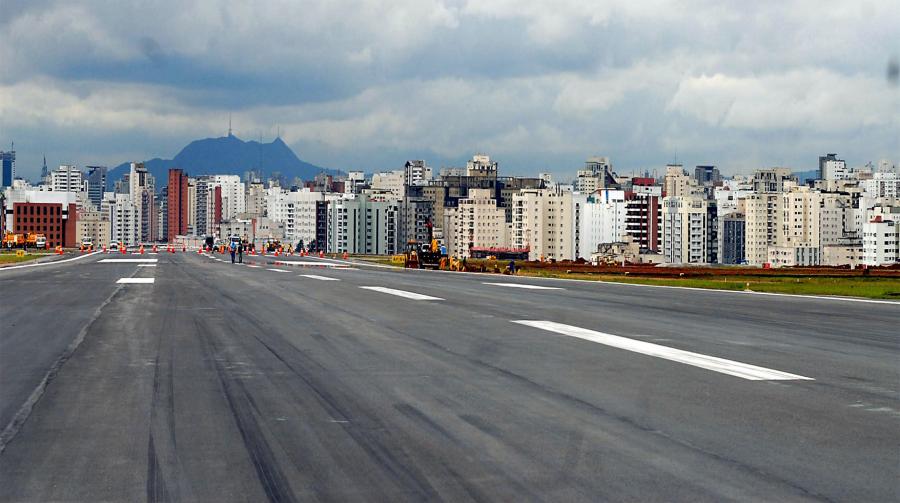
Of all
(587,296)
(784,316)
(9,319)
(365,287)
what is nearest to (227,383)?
(9,319)

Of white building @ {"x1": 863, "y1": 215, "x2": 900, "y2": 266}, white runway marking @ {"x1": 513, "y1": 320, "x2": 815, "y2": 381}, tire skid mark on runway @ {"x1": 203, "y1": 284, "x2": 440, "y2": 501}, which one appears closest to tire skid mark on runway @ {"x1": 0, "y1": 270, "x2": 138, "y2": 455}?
tire skid mark on runway @ {"x1": 203, "y1": 284, "x2": 440, "y2": 501}

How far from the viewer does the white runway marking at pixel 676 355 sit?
34.4 ft

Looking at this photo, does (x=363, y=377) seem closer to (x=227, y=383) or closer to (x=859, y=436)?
(x=227, y=383)

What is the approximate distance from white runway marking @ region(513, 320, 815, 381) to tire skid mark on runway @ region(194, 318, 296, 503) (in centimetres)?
526

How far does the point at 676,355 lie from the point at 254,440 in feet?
22.1

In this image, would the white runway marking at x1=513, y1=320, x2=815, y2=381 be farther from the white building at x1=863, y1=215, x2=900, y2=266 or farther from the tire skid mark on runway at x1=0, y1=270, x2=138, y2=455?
the white building at x1=863, y1=215, x2=900, y2=266

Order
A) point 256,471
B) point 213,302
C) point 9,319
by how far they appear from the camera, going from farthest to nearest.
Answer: point 213,302 < point 9,319 < point 256,471

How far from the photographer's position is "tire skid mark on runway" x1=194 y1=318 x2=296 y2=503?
19.5 feet

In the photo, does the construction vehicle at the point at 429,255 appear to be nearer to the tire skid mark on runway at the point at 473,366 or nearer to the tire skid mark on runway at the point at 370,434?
the tire skid mark on runway at the point at 473,366

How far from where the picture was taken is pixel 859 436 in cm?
732

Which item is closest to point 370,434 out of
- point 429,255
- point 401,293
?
point 401,293

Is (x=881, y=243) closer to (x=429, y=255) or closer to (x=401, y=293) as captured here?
(x=429, y=255)

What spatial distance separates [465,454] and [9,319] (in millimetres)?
14046

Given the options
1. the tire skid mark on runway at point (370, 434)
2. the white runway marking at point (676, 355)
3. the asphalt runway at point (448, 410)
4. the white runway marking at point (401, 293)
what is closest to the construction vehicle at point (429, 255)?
the white runway marking at point (401, 293)
